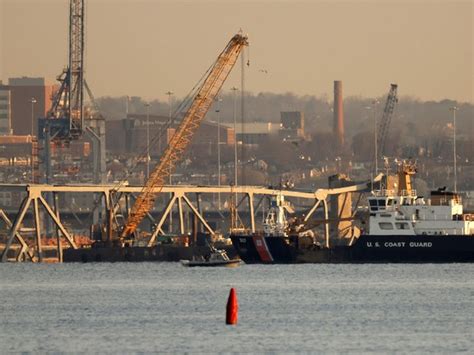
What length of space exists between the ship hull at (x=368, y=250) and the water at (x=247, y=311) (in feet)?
10.1

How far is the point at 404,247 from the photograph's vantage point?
528ft

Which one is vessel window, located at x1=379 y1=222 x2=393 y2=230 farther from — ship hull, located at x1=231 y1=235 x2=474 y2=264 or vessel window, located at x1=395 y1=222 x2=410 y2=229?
ship hull, located at x1=231 y1=235 x2=474 y2=264

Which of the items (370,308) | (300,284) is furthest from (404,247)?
(370,308)

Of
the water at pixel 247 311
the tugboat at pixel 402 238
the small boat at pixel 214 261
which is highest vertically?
the tugboat at pixel 402 238

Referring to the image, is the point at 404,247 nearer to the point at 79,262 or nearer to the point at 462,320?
the point at 79,262

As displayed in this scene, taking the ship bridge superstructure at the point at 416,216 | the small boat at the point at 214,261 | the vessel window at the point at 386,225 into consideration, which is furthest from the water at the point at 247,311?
the small boat at the point at 214,261

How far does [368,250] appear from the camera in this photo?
16175 centimetres

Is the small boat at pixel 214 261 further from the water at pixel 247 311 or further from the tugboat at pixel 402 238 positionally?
the water at pixel 247 311

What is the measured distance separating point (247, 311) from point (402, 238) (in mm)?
61789

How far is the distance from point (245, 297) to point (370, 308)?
1278cm

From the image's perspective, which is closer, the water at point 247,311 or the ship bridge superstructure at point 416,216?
the water at point 247,311

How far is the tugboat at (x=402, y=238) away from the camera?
159875mm

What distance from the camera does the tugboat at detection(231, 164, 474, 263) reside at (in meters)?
160

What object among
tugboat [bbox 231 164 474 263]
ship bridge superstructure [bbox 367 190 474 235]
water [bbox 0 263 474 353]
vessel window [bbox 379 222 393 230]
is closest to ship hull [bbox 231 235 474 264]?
tugboat [bbox 231 164 474 263]
